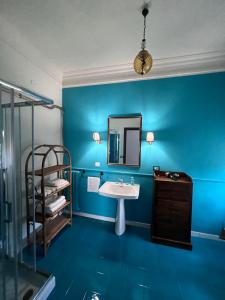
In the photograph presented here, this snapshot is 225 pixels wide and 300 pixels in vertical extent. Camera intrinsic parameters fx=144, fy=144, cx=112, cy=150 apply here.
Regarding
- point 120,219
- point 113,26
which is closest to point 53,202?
point 120,219

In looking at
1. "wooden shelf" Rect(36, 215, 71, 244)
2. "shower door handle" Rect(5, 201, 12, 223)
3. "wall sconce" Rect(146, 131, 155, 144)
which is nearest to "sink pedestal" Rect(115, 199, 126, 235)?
"wooden shelf" Rect(36, 215, 71, 244)

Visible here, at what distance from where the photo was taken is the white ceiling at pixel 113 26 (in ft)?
4.47

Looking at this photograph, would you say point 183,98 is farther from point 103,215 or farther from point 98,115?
point 103,215

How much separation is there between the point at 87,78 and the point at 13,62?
1138 mm

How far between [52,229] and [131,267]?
1.20 meters

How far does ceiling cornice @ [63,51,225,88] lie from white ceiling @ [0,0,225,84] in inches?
3.7

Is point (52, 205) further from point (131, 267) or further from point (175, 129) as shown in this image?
point (175, 129)

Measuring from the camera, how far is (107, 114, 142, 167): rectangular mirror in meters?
2.44

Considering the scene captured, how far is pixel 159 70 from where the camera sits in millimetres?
2271

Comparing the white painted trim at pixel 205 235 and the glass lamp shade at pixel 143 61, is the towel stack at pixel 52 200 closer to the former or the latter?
the glass lamp shade at pixel 143 61

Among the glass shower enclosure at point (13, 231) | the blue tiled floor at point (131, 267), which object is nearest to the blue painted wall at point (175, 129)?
the blue tiled floor at point (131, 267)

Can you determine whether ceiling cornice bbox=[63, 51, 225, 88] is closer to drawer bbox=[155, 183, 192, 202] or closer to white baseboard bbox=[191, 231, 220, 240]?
drawer bbox=[155, 183, 192, 202]

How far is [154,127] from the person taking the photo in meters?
2.37

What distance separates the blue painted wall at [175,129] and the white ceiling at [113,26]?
1.54ft
